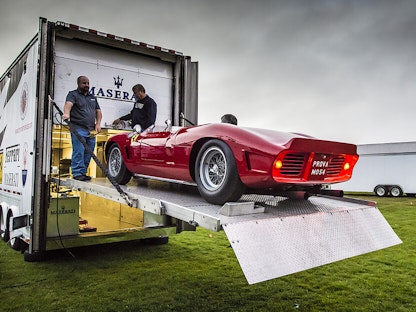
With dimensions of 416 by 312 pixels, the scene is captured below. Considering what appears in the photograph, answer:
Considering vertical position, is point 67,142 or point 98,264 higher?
point 67,142

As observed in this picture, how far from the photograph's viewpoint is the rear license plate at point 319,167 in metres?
3.02

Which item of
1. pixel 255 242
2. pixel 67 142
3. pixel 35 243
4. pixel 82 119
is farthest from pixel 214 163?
pixel 67 142

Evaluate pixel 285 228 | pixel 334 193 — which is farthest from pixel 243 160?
pixel 334 193

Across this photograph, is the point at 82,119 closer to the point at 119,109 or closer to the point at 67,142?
the point at 119,109

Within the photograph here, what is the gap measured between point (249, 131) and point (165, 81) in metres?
3.40

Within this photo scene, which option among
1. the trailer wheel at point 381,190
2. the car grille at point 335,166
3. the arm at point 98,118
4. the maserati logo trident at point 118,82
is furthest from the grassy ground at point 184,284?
the trailer wheel at point 381,190

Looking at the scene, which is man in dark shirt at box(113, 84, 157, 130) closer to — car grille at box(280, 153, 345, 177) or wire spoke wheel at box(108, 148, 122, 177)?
wire spoke wheel at box(108, 148, 122, 177)

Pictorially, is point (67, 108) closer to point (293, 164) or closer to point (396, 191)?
point (293, 164)

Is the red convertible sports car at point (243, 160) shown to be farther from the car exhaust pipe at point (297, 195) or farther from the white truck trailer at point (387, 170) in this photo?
the white truck trailer at point (387, 170)

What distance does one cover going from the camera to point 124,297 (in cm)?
395

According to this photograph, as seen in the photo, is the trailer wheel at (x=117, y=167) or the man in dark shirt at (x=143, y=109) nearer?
the trailer wheel at (x=117, y=167)

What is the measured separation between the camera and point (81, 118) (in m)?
5.04

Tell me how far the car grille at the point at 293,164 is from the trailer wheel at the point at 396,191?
17682 mm

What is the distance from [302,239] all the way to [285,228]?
5.9 inches
